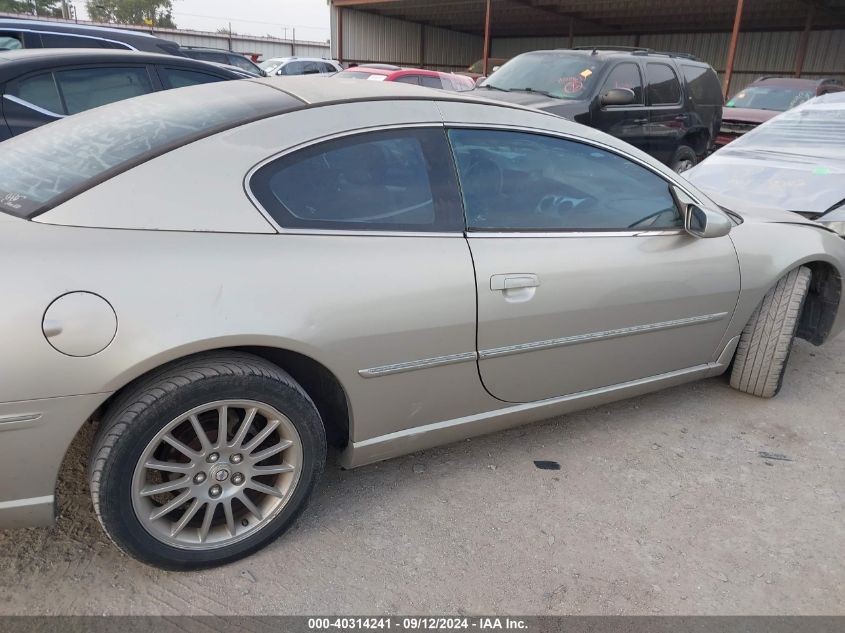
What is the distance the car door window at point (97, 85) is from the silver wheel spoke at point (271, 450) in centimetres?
380

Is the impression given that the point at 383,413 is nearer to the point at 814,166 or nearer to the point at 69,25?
the point at 814,166

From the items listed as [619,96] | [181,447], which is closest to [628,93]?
[619,96]

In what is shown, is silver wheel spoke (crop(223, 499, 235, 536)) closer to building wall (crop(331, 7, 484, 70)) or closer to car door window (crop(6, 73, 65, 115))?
car door window (crop(6, 73, 65, 115))

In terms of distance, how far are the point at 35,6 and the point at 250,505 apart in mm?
62100

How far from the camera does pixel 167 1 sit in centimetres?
5938

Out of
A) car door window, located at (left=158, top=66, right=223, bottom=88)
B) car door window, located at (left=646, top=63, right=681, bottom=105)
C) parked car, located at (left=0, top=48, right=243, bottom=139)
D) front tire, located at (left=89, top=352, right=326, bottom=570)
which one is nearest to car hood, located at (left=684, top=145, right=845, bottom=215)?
car door window, located at (left=646, top=63, right=681, bottom=105)

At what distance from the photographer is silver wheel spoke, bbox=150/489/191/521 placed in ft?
6.63

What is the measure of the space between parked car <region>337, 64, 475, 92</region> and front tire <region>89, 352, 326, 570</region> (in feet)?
30.4

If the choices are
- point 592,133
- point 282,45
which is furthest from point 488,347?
point 282,45

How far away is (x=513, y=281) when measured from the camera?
2438 mm

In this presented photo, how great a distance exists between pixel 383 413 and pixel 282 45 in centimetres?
4060

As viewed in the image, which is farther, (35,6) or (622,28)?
(35,6)

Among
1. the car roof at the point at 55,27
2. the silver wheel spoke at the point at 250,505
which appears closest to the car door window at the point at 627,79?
the car roof at the point at 55,27

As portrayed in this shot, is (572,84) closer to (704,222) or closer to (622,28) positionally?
(704,222)
